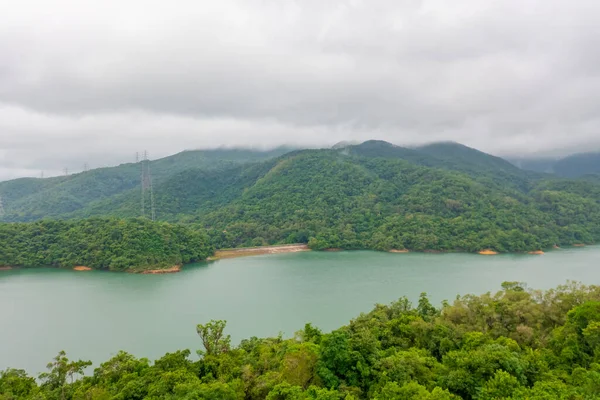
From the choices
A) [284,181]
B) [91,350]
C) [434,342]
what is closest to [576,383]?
[434,342]

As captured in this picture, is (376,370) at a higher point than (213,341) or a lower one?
lower

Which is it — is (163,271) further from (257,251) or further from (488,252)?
(488,252)

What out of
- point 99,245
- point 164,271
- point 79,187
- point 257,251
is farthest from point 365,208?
point 79,187

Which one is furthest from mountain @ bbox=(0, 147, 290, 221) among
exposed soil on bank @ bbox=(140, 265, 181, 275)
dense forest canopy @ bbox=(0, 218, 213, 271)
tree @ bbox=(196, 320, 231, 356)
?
tree @ bbox=(196, 320, 231, 356)

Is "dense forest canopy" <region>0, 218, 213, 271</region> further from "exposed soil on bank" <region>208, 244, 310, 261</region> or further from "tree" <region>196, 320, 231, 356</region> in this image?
"tree" <region>196, 320, 231, 356</region>

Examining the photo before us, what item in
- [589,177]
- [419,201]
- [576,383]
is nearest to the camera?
[576,383]

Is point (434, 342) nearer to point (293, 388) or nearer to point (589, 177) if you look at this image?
point (293, 388)
